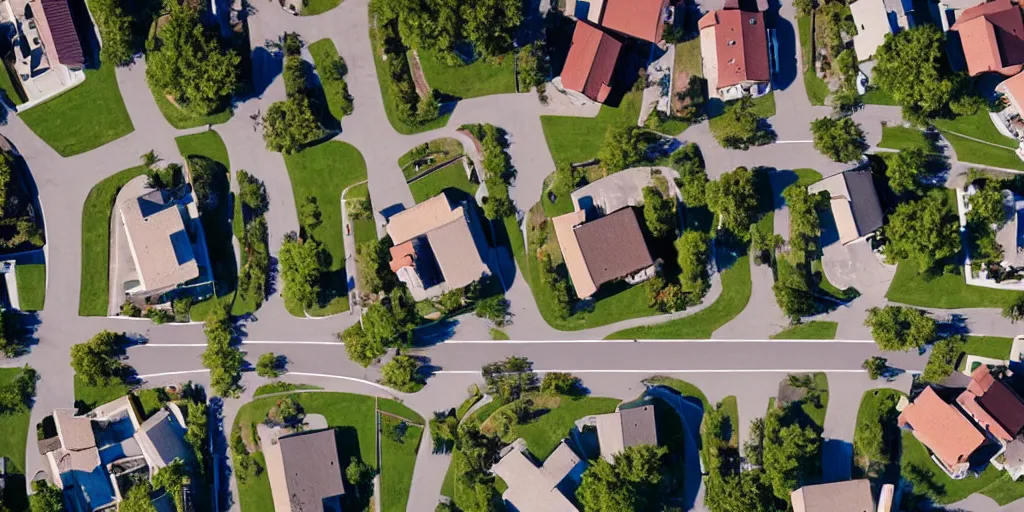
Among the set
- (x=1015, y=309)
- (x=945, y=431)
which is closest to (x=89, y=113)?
(x=945, y=431)

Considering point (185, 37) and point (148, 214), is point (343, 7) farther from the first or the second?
point (148, 214)

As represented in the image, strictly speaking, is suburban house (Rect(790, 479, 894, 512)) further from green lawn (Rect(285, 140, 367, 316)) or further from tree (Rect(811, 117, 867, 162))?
green lawn (Rect(285, 140, 367, 316))

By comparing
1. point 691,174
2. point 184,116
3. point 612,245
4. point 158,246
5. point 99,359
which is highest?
point 184,116

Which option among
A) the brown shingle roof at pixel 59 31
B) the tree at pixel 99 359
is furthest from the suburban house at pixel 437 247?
the brown shingle roof at pixel 59 31

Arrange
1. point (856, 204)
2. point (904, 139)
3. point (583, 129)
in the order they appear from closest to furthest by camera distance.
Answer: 1. point (856, 204)
2. point (904, 139)
3. point (583, 129)

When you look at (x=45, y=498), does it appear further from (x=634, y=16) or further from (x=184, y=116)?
(x=634, y=16)

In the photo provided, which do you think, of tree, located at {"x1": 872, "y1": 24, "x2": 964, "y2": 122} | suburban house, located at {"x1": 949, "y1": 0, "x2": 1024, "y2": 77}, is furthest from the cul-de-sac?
tree, located at {"x1": 872, "y1": 24, "x2": 964, "y2": 122}
